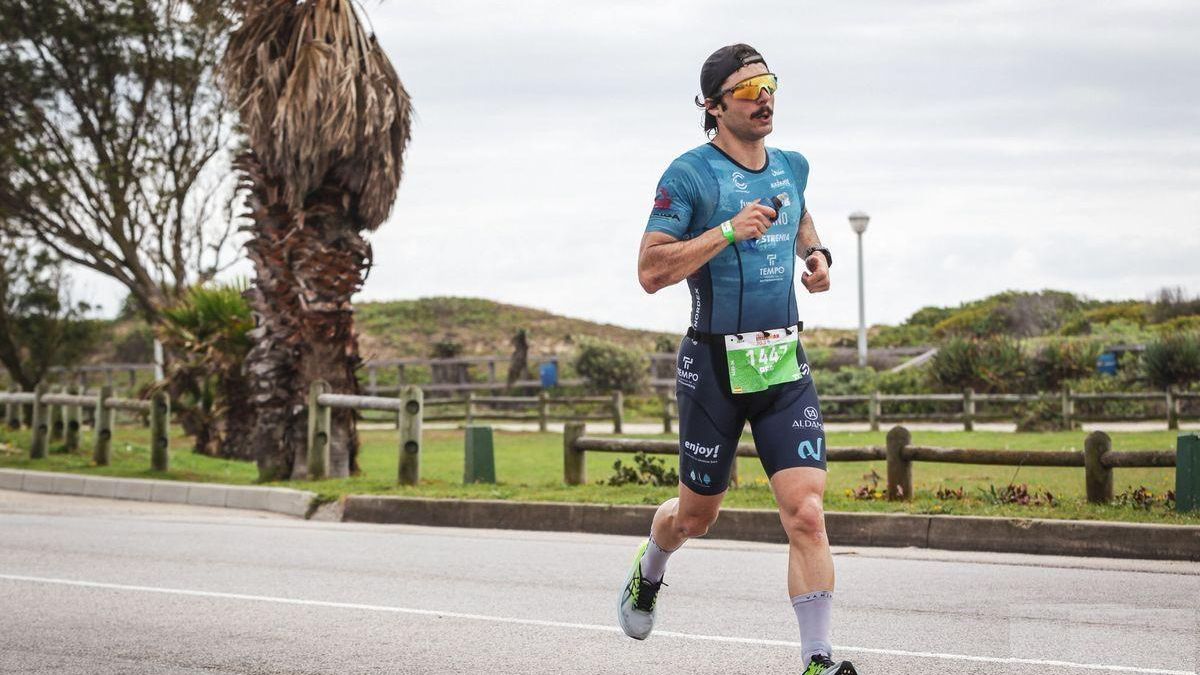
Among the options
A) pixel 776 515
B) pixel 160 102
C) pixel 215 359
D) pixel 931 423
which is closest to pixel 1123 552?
pixel 776 515

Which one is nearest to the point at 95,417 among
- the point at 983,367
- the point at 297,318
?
the point at 297,318

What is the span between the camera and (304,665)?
6.57 metres

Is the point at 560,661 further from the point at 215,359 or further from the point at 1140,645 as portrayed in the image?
the point at 215,359

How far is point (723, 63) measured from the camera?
5566 millimetres

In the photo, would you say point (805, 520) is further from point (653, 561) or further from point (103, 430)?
point (103, 430)

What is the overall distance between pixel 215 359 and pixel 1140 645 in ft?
55.0

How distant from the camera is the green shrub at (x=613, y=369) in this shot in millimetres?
42094

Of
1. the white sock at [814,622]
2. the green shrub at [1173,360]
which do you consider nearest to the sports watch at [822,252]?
the white sock at [814,622]

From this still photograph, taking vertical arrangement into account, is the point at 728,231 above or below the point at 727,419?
above

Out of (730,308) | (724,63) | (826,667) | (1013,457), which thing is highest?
(724,63)

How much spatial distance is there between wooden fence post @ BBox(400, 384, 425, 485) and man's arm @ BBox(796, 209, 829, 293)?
9736 mm

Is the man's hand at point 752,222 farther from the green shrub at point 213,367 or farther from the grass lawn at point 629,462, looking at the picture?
the green shrub at point 213,367

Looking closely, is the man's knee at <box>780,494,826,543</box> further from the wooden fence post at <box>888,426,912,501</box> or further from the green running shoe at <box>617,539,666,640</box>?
the wooden fence post at <box>888,426,912,501</box>

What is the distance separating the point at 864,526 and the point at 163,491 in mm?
8868
